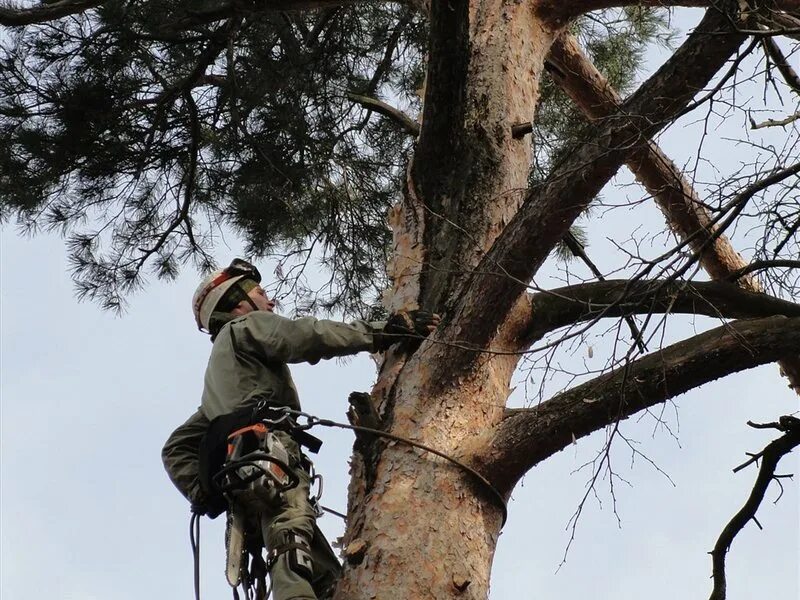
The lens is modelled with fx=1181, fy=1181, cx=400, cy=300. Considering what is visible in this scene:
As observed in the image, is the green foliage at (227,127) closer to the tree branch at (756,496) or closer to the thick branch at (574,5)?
the thick branch at (574,5)

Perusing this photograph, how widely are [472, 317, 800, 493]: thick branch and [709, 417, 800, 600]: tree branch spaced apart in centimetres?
19

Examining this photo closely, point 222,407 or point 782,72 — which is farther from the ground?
point 782,72

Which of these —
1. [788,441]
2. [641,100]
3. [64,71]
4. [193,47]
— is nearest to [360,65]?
[193,47]

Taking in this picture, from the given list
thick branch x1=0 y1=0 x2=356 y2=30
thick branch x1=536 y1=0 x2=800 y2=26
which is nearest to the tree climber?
thick branch x1=536 y1=0 x2=800 y2=26

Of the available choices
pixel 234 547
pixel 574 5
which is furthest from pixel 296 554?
pixel 574 5

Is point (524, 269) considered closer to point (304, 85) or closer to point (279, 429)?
point (279, 429)

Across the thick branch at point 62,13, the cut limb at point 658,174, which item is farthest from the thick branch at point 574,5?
the thick branch at point 62,13

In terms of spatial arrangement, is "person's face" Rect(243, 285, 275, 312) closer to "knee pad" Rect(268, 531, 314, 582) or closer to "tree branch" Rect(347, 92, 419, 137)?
"tree branch" Rect(347, 92, 419, 137)

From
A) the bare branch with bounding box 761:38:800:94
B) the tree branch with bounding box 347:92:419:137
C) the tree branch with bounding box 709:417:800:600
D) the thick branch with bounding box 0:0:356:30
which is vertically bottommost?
the tree branch with bounding box 709:417:800:600

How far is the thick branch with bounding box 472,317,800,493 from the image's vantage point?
302 centimetres

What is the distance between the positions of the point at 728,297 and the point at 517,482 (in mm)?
813

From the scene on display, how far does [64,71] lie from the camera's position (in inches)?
Result: 225

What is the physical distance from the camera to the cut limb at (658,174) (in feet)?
14.2

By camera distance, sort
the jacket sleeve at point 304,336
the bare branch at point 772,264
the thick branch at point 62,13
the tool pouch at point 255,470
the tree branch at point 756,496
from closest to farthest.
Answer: the bare branch at point 772,264, the tree branch at point 756,496, the tool pouch at point 255,470, the jacket sleeve at point 304,336, the thick branch at point 62,13
